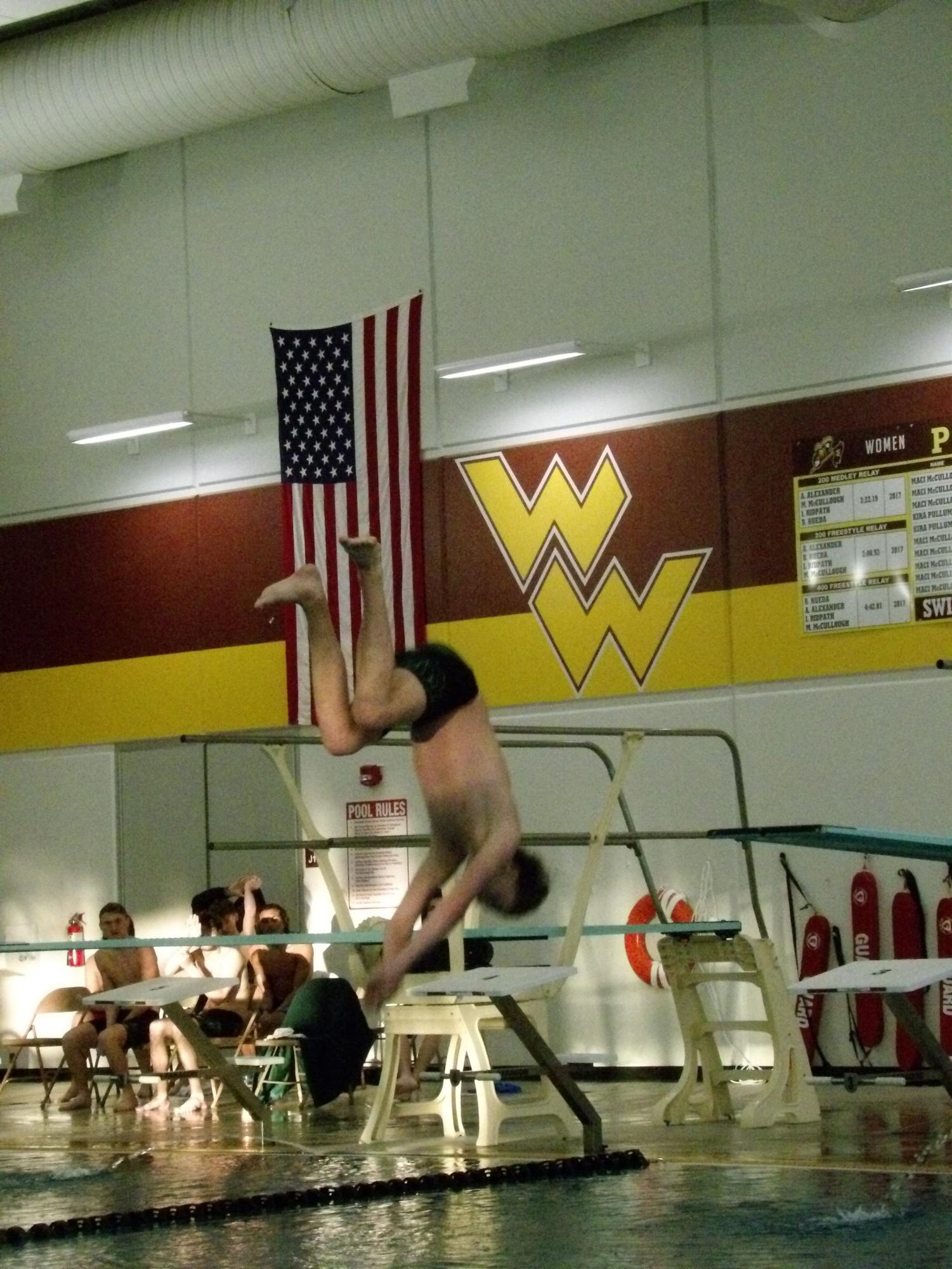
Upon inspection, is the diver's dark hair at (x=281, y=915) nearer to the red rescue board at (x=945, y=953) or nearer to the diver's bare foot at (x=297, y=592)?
the red rescue board at (x=945, y=953)

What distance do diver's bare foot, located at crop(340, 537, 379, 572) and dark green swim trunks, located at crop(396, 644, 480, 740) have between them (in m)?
0.37

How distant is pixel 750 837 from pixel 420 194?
24.4 ft

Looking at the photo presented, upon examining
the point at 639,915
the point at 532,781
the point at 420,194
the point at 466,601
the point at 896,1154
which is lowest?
the point at 896,1154

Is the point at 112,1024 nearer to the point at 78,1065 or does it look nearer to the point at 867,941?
the point at 78,1065

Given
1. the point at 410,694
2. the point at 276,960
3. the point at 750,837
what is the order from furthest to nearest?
the point at 276,960, the point at 750,837, the point at 410,694

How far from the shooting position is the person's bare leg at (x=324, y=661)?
20.5 ft

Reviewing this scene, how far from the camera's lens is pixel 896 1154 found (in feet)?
29.1

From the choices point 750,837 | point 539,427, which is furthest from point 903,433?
point 750,837

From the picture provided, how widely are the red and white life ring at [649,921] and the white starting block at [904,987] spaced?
411cm

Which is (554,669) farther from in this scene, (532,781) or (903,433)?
(903,433)

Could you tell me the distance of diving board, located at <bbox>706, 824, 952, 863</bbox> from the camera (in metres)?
7.81

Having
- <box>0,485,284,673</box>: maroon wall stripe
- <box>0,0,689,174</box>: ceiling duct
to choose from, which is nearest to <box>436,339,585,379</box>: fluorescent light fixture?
<box>0,0,689,174</box>: ceiling duct

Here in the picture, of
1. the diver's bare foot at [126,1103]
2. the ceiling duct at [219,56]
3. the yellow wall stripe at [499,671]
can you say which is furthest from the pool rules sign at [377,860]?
the ceiling duct at [219,56]

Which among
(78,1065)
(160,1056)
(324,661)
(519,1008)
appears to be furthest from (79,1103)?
(324,661)
